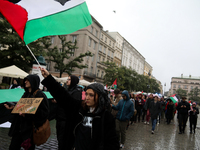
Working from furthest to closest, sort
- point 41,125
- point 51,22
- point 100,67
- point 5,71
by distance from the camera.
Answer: point 100,67, point 5,71, point 51,22, point 41,125

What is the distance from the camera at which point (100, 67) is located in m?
48.7

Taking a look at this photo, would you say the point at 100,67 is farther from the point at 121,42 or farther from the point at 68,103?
the point at 68,103

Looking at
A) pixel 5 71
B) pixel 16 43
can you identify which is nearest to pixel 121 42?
pixel 16 43

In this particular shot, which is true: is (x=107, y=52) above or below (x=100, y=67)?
above

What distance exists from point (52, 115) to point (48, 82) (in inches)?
261

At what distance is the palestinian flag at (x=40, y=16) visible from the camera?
11.2 feet

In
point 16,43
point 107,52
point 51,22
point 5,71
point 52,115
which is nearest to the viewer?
point 51,22

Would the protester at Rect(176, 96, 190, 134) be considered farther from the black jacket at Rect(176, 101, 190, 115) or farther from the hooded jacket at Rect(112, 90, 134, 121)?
the hooded jacket at Rect(112, 90, 134, 121)

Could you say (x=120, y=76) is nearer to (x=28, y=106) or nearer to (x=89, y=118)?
(x=28, y=106)

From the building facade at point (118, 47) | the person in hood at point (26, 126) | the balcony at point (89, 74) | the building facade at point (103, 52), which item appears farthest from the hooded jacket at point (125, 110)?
the building facade at point (118, 47)

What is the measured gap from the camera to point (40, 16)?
3.56 meters

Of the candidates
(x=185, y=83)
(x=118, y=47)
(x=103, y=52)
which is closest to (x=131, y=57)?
(x=118, y=47)

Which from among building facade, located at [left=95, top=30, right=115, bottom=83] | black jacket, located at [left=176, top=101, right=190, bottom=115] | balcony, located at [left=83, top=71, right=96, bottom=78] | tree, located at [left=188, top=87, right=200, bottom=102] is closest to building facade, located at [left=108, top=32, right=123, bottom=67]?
building facade, located at [left=95, top=30, right=115, bottom=83]

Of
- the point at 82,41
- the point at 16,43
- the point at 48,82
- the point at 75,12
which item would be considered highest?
the point at 82,41
